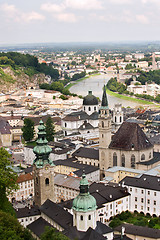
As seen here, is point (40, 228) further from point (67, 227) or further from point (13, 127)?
point (13, 127)

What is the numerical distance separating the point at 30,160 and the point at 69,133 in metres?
11.1

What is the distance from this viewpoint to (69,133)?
63.1 meters

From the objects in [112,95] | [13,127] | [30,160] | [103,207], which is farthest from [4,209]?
[112,95]

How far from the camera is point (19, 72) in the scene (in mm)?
127625

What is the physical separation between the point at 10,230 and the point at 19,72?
352ft

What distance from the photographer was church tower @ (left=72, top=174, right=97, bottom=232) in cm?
2436

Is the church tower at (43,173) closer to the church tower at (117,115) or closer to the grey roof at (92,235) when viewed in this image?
the grey roof at (92,235)

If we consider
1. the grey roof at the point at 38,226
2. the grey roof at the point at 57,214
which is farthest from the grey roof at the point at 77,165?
the grey roof at the point at 38,226

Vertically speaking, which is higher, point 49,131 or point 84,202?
point 84,202

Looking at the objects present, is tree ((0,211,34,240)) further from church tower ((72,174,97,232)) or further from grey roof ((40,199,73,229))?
grey roof ((40,199,73,229))

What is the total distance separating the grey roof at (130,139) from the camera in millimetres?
44625

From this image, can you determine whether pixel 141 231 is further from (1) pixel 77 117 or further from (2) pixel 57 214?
(1) pixel 77 117

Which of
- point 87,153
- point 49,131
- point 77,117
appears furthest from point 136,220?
point 77,117

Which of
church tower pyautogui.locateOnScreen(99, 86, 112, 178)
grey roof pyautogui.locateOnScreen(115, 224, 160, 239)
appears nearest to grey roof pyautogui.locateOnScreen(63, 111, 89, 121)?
church tower pyautogui.locateOnScreen(99, 86, 112, 178)
